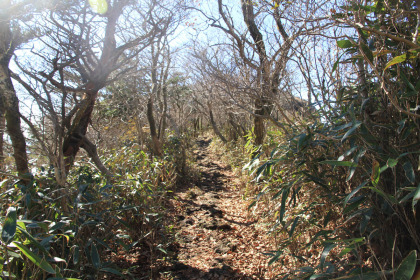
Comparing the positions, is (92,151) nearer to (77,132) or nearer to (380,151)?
(77,132)

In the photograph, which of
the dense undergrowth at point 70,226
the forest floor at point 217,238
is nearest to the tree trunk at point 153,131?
the forest floor at point 217,238

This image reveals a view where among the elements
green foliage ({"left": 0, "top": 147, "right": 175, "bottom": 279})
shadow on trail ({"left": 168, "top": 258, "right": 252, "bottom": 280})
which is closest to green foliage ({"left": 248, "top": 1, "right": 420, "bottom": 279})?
shadow on trail ({"left": 168, "top": 258, "right": 252, "bottom": 280})

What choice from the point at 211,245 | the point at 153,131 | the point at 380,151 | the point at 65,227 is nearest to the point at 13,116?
the point at 65,227

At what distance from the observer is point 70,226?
2182 millimetres

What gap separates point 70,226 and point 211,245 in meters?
1.89

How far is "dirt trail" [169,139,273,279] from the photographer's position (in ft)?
9.20

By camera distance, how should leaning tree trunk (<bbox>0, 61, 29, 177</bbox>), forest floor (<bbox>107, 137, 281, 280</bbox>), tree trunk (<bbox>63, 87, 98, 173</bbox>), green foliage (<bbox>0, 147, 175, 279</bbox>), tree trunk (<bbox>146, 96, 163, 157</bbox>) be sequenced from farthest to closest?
tree trunk (<bbox>146, 96, 163, 157</bbox>) → tree trunk (<bbox>63, 87, 98, 173</bbox>) → forest floor (<bbox>107, 137, 281, 280</bbox>) → leaning tree trunk (<bbox>0, 61, 29, 177</bbox>) → green foliage (<bbox>0, 147, 175, 279</bbox>)

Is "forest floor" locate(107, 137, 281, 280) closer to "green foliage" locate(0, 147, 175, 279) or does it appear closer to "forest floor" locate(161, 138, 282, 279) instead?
"forest floor" locate(161, 138, 282, 279)

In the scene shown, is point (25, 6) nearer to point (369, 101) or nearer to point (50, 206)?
point (50, 206)

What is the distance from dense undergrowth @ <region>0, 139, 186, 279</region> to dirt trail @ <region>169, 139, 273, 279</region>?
1.15ft

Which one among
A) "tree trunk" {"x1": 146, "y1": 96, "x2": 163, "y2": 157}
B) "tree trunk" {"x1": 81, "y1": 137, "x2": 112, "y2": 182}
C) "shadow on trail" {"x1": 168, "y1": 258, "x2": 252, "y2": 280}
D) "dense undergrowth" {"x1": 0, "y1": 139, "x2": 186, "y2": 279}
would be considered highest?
"tree trunk" {"x1": 146, "y1": 96, "x2": 163, "y2": 157}

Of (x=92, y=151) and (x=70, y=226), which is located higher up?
(x=92, y=151)

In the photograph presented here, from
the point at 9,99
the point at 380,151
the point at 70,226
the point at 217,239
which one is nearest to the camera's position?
the point at 380,151

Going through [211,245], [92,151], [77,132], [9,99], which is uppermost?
[9,99]
